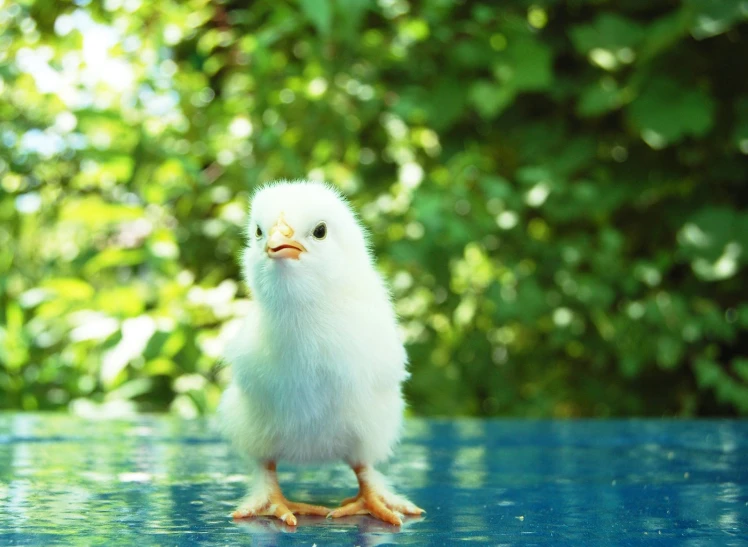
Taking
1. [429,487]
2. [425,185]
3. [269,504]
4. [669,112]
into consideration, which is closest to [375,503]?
[269,504]

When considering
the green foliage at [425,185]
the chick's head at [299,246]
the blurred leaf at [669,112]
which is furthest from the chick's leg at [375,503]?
the blurred leaf at [669,112]

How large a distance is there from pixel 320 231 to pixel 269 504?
31cm

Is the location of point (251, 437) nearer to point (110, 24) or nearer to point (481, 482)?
point (481, 482)

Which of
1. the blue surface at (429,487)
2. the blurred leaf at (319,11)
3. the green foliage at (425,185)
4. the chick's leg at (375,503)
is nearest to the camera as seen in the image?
the blue surface at (429,487)

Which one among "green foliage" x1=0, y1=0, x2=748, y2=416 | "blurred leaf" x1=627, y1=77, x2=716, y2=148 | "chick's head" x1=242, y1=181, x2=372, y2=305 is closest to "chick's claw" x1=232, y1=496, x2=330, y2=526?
"chick's head" x1=242, y1=181, x2=372, y2=305

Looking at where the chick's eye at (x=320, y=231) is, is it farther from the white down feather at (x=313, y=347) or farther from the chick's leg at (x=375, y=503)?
the chick's leg at (x=375, y=503)

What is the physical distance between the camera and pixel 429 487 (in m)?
1.25

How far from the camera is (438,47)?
2.87 meters

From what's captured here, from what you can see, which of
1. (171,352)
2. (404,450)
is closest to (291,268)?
(404,450)

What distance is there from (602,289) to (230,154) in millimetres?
1205

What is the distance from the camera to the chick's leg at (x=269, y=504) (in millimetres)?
985

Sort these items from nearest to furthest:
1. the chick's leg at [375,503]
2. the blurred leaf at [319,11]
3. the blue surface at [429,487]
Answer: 1. the blue surface at [429,487]
2. the chick's leg at [375,503]
3. the blurred leaf at [319,11]

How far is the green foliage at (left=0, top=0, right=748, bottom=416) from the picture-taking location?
2.59 metres

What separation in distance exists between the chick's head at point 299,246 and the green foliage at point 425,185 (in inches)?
57.6
